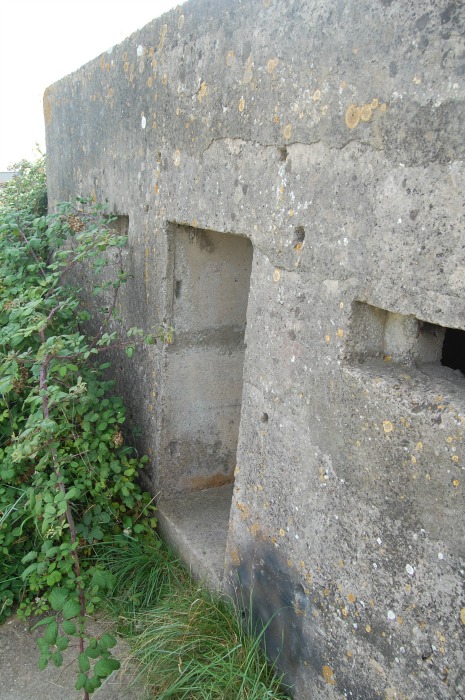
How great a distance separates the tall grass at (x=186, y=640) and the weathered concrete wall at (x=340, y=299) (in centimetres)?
12

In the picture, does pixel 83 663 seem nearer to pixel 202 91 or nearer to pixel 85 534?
pixel 85 534

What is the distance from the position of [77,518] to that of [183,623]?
3.15ft

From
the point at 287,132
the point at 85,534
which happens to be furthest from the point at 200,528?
the point at 287,132

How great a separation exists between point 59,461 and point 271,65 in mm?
1891

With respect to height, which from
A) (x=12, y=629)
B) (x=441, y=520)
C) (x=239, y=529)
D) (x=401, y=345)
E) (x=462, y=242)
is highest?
(x=462, y=242)

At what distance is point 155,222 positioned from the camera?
10.6ft

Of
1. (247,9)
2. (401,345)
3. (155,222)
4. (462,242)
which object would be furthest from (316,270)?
(155,222)

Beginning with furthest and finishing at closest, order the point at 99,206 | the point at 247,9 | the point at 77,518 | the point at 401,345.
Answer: the point at 99,206 < the point at 77,518 < the point at 247,9 < the point at 401,345

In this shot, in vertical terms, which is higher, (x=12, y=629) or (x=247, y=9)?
(x=247, y=9)

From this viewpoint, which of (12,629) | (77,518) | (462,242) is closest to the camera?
(462,242)

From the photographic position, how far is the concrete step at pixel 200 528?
9.68 ft

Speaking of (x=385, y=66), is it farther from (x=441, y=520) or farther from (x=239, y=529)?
(x=239, y=529)

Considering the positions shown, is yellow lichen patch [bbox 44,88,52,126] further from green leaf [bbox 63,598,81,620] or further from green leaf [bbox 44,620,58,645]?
green leaf [bbox 44,620,58,645]

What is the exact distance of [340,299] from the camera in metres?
1.92
